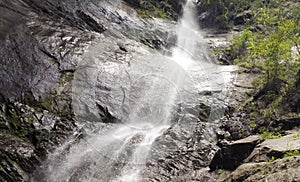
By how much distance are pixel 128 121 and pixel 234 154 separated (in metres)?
5.43

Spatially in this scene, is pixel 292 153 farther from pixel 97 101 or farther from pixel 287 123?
pixel 97 101

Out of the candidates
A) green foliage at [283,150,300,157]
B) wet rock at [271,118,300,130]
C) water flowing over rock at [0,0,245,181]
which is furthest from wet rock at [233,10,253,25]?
green foliage at [283,150,300,157]

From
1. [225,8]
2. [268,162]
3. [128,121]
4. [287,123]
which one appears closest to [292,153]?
[268,162]

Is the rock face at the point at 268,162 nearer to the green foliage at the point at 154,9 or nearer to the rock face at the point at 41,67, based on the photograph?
the rock face at the point at 41,67

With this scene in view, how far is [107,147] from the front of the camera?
12.9 m

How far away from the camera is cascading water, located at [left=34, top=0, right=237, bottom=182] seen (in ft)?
38.2

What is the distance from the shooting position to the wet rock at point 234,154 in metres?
11.2

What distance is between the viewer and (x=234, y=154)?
11484 mm

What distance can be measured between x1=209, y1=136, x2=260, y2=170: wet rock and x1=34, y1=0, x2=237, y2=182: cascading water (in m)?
3.15

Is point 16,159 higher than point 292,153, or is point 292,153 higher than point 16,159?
point 292,153

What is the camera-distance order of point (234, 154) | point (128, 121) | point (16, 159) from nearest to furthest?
Answer: point (16, 159)
point (234, 154)
point (128, 121)

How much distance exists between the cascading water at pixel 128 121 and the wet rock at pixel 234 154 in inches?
124

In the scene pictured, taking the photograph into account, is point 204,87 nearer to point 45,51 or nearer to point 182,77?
point 182,77

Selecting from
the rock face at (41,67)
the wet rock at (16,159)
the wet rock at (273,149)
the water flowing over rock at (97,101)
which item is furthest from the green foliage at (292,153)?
the wet rock at (16,159)
